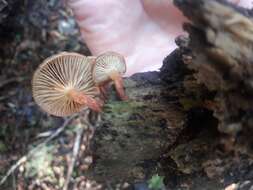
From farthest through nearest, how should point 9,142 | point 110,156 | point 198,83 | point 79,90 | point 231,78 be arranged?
point 9,142 < point 79,90 < point 110,156 < point 198,83 < point 231,78

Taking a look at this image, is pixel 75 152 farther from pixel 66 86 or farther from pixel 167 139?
pixel 167 139

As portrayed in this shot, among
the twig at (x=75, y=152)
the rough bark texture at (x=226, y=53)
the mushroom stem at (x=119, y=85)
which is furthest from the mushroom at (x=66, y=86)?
the twig at (x=75, y=152)

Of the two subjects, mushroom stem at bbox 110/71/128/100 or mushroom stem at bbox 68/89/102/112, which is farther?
mushroom stem at bbox 68/89/102/112

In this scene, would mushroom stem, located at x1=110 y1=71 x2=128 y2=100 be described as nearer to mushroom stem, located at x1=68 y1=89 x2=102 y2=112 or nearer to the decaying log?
mushroom stem, located at x1=68 y1=89 x2=102 y2=112

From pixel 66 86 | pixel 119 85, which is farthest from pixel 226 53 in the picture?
pixel 66 86

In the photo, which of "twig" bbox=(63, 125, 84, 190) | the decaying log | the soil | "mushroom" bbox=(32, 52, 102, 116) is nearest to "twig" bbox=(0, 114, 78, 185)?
"twig" bbox=(63, 125, 84, 190)

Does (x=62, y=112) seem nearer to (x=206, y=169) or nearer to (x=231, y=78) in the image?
(x=206, y=169)

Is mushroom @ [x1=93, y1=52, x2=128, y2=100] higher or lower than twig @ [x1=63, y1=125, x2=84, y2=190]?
higher

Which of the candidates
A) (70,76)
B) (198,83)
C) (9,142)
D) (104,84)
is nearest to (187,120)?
(198,83)
